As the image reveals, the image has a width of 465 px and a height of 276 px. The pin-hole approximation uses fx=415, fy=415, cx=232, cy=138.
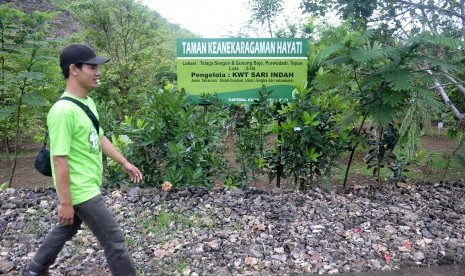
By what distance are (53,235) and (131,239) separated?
966 millimetres

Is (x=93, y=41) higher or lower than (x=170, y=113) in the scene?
higher

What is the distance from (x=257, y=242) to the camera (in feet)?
11.9

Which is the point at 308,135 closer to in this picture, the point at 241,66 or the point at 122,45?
the point at 241,66

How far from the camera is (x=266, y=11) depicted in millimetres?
17859

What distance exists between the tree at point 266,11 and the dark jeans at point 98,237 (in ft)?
52.5

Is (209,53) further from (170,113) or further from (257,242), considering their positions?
(257,242)

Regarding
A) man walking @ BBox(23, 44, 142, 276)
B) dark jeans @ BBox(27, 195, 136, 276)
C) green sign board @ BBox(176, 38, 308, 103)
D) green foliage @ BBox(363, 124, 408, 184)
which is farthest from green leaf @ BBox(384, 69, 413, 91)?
dark jeans @ BBox(27, 195, 136, 276)

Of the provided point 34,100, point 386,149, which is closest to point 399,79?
point 386,149

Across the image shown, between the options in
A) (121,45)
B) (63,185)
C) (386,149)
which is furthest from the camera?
(121,45)

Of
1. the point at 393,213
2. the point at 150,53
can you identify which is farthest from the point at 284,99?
the point at 150,53

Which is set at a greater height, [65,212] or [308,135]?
[308,135]

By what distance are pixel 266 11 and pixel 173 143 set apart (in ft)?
47.4

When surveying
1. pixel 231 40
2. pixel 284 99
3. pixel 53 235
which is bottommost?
pixel 53 235

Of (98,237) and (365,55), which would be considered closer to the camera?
(98,237)
